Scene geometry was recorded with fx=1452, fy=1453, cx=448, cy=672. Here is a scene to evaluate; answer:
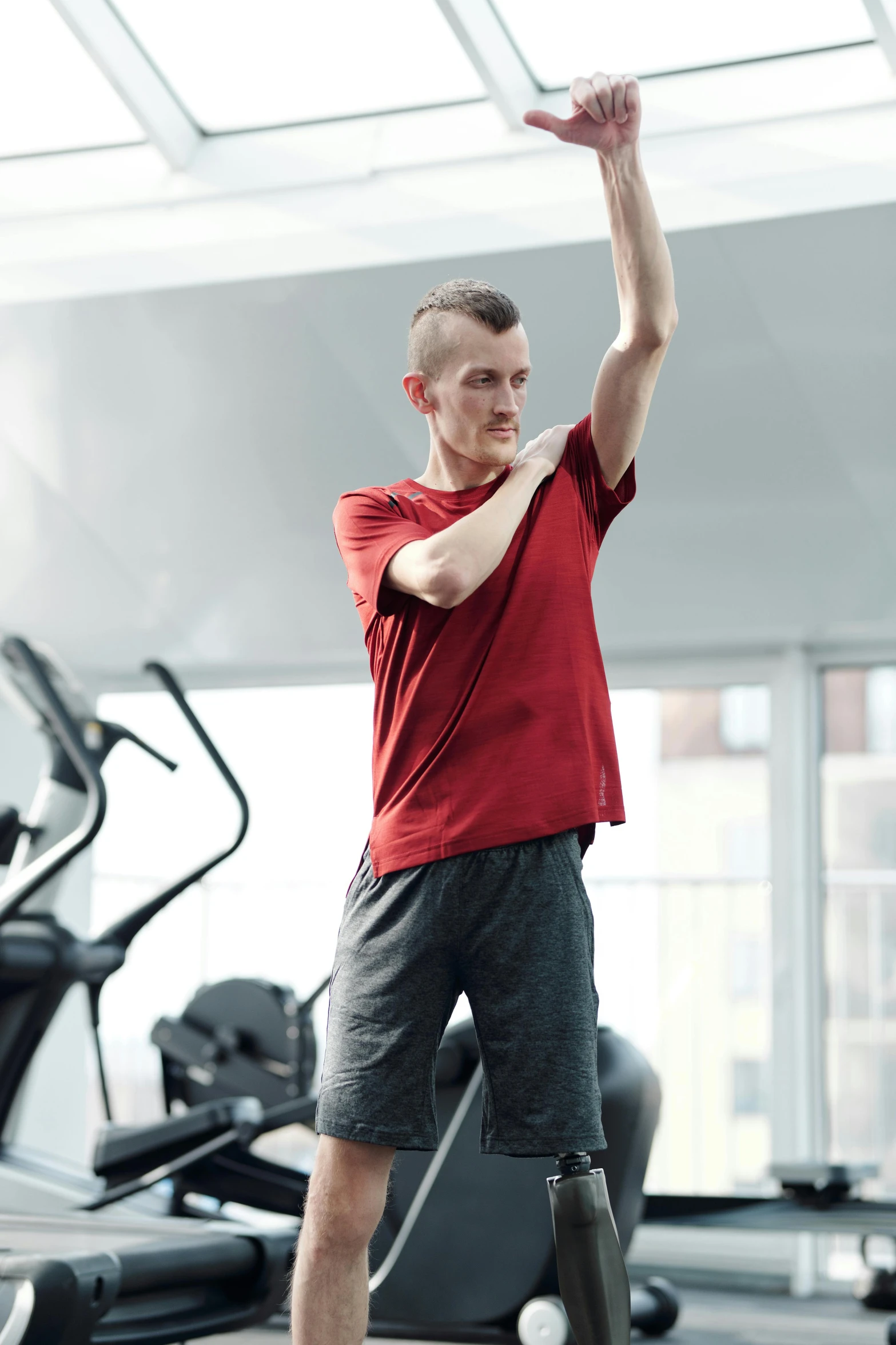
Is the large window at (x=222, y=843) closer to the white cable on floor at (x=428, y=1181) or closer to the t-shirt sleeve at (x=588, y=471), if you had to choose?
the white cable on floor at (x=428, y=1181)

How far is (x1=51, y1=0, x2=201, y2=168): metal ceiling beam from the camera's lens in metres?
3.28

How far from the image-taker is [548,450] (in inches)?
58.7

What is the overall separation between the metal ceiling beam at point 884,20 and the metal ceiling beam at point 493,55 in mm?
750

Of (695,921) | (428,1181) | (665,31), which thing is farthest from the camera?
(695,921)

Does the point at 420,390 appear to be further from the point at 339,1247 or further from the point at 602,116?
the point at 339,1247

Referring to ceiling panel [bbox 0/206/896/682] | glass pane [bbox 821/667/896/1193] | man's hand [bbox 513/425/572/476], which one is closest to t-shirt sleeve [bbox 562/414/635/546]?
man's hand [bbox 513/425/572/476]

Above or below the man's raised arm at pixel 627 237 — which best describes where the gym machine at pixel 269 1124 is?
below

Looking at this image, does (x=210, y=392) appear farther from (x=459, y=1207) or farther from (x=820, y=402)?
(x=459, y=1207)

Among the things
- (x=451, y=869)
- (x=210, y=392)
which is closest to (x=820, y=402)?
(x=210, y=392)

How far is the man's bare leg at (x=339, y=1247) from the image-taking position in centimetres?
135

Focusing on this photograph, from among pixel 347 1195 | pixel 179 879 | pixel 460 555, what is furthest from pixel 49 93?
pixel 347 1195

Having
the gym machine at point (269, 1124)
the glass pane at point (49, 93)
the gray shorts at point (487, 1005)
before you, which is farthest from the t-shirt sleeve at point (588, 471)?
the glass pane at point (49, 93)

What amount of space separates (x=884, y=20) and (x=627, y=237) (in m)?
1.78

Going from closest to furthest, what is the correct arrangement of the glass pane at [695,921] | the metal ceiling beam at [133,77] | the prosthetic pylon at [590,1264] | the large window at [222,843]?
the prosthetic pylon at [590,1264]
the metal ceiling beam at [133,77]
the glass pane at [695,921]
the large window at [222,843]
